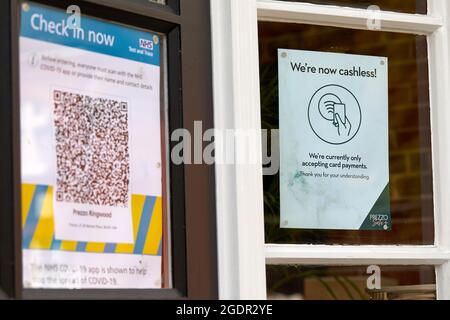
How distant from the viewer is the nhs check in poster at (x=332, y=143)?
9.68 ft

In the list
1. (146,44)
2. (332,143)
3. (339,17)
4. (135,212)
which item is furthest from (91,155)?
(339,17)

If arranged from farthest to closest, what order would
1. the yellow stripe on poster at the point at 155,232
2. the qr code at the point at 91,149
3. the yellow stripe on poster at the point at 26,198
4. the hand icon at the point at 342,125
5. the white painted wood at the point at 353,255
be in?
1. the hand icon at the point at 342,125
2. the white painted wood at the point at 353,255
3. the yellow stripe on poster at the point at 155,232
4. the qr code at the point at 91,149
5. the yellow stripe on poster at the point at 26,198

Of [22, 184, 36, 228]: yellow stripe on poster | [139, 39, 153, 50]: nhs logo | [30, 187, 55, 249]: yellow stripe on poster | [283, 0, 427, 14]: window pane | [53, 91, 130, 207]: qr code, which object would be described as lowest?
[30, 187, 55, 249]: yellow stripe on poster

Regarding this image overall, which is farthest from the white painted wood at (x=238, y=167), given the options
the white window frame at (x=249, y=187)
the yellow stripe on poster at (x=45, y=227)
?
the yellow stripe on poster at (x=45, y=227)

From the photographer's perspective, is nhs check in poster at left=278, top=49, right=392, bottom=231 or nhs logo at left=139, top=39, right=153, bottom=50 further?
nhs check in poster at left=278, top=49, right=392, bottom=231

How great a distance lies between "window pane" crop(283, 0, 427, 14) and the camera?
3.06m

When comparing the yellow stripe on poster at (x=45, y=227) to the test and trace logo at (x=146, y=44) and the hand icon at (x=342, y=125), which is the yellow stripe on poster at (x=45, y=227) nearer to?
the test and trace logo at (x=146, y=44)

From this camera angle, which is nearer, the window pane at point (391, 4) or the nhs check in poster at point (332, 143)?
the nhs check in poster at point (332, 143)

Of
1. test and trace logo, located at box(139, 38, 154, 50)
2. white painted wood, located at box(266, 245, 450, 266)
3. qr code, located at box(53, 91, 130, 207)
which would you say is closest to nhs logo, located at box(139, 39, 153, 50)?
test and trace logo, located at box(139, 38, 154, 50)

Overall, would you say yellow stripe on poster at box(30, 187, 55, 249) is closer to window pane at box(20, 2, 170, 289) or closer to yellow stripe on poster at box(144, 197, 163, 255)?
window pane at box(20, 2, 170, 289)

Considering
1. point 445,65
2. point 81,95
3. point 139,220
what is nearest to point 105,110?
point 81,95

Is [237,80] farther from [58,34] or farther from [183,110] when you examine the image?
[58,34]

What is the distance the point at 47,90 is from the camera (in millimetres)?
2564

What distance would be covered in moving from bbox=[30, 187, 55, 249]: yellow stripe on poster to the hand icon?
2.64 feet
